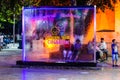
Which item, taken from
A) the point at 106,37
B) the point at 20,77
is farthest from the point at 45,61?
the point at 106,37

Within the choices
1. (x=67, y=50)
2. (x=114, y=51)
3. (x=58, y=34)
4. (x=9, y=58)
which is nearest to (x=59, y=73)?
(x=67, y=50)

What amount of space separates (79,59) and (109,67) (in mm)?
1950

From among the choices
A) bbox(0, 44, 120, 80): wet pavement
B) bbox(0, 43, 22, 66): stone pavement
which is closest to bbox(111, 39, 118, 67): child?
bbox(0, 44, 120, 80): wet pavement

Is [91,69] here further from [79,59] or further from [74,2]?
[74,2]

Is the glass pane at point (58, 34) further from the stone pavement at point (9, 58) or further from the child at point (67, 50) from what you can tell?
the stone pavement at point (9, 58)

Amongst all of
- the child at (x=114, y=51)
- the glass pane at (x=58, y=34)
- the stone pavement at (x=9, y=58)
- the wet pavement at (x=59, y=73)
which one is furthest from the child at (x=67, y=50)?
the stone pavement at (x=9, y=58)

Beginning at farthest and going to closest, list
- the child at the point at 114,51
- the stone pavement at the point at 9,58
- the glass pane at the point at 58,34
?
1. the stone pavement at the point at 9,58
2. the child at the point at 114,51
3. the glass pane at the point at 58,34

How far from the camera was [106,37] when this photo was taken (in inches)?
1389

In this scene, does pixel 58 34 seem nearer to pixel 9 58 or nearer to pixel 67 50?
pixel 67 50

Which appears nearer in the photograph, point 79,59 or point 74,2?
point 79,59

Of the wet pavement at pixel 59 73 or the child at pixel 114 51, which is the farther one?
the child at pixel 114 51

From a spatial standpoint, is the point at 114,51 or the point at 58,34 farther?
the point at 114,51

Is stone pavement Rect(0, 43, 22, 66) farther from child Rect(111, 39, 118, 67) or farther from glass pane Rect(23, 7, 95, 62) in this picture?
child Rect(111, 39, 118, 67)

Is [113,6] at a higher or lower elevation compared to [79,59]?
higher
